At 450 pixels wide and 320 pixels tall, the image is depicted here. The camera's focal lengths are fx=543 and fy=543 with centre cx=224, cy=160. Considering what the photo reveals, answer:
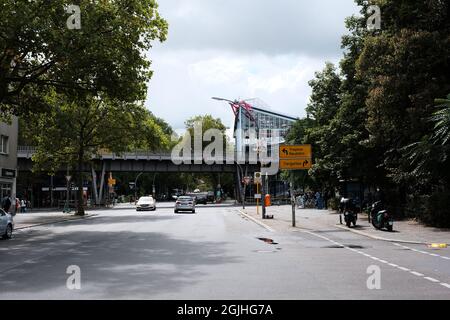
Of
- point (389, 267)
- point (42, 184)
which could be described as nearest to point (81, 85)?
point (389, 267)

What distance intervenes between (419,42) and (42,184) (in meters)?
79.6

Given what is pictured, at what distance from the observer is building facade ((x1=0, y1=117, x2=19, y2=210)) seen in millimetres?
44281

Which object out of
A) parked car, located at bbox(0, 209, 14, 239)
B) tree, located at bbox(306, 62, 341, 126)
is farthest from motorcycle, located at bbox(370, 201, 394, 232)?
tree, located at bbox(306, 62, 341, 126)

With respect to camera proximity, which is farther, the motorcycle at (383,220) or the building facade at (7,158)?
the building facade at (7,158)

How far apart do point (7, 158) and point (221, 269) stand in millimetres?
38131

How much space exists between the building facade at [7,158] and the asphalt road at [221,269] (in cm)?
2685

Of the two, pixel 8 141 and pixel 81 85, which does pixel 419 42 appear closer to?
pixel 81 85

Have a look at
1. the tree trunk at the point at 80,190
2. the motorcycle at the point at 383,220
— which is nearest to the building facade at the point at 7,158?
the tree trunk at the point at 80,190

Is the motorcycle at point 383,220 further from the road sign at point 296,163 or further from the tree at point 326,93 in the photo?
the tree at point 326,93

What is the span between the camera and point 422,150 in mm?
23578

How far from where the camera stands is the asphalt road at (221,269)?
9031 millimetres

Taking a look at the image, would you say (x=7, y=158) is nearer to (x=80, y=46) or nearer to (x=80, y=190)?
(x=80, y=190)

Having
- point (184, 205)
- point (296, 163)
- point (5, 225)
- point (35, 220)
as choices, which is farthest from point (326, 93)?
point (5, 225)
